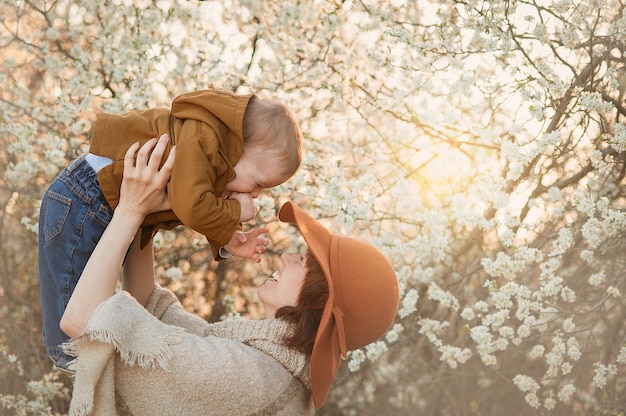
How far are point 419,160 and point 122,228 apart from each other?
2615 millimetres

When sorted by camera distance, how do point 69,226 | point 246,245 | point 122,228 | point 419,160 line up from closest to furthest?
1. point 122,228
2. point 69,226
3. point 246,245
4. point 419,160

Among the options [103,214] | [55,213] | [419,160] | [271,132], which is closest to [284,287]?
[271,132]

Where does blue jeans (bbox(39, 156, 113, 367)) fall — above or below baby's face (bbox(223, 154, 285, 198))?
below

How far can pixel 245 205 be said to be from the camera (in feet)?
7.23

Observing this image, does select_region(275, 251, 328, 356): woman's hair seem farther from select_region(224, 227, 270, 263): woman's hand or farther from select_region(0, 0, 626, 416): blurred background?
select_region(0, 0, 626, 416): blurred background

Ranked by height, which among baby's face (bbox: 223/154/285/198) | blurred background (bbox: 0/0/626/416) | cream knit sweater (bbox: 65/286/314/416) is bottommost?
cream knit sweater (bbox: 65/286/314/416)

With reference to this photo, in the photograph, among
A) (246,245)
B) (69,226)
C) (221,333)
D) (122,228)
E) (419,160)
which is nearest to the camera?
(122,228)

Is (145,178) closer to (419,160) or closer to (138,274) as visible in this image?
(138,274)

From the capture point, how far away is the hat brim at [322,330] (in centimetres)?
204

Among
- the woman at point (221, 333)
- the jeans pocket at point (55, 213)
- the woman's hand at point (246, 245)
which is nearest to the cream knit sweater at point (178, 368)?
the woman at point (221, 333)

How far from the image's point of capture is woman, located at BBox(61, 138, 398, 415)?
1865 mm

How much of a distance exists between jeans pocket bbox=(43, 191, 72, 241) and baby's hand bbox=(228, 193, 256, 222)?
47 centimetres

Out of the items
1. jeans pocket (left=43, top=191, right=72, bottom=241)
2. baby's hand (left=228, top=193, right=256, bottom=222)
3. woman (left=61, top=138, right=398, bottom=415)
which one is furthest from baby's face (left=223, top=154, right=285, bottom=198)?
jeans pocket (left=43, top=191, right=72, bottom=241)

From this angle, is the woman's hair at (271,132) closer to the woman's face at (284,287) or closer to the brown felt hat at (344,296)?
the brown felt hat at (344,296)
